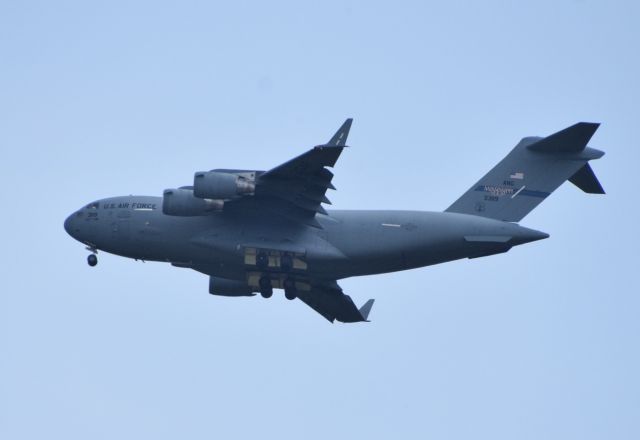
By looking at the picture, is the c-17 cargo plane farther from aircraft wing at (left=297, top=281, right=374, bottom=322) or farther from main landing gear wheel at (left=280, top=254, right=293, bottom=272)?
aircraft wing at (left=297, top=281, right=374, bottom=322)

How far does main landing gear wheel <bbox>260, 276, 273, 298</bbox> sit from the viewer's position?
28750 mm

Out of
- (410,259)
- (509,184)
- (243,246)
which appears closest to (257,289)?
(243,246)

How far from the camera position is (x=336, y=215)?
28.4 m

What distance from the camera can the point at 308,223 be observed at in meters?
27.9

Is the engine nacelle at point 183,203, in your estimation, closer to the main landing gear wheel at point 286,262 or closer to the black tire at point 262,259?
the black tire at point 262,259

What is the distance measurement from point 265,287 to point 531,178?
633cm

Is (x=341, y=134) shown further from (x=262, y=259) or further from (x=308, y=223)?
(x=262, y=259)

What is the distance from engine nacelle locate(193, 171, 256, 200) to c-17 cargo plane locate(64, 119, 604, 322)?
20 millimetres

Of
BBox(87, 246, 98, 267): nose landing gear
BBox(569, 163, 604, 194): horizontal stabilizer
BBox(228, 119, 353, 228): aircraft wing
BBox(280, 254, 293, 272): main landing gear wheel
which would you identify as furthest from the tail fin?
BBox(87, 246, 98, 267): nose landing gear

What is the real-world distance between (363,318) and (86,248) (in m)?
6.79

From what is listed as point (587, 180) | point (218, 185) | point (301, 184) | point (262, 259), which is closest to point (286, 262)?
point (262, 259)

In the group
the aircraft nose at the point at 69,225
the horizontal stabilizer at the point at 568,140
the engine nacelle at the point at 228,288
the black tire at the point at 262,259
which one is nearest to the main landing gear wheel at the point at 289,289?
the black tire at the point at 262,259

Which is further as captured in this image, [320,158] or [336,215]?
[336,215]

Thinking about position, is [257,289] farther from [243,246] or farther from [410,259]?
[410,259]
